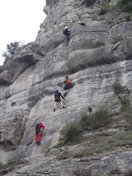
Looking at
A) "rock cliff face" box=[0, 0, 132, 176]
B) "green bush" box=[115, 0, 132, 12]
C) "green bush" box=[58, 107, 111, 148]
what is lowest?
"green bush" box=[58, 107, 111, 148]

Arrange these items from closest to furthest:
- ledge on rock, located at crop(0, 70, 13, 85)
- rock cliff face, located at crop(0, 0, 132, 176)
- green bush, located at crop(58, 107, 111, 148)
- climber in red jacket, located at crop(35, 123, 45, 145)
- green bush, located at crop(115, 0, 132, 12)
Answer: green bush, located at crop(58, 107, 111, 148)
climber in red jacket, located at crop(35, 123, 45, 145)
rock cliff face, located at crop(0, 0, 132, 176)
green bush, located at crop(115, 0, 132, 12)
ledge on rock, located at crop(0, 70, 13, 85)

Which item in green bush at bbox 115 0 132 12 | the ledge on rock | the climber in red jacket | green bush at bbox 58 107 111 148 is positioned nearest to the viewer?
green bush at bbox 58 107 111 148

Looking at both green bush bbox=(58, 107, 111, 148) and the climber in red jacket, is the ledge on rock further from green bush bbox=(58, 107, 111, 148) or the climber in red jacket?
green bush bbox=(58, 107, 111, 148)

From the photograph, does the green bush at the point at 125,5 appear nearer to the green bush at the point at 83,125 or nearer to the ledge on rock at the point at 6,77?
the ledge on rock at the point at 6,77

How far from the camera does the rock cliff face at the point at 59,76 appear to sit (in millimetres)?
21141

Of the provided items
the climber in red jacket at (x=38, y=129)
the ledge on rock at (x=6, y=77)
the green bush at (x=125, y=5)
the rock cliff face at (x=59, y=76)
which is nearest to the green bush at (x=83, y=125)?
the rock cliff face at (x=59, y=76)

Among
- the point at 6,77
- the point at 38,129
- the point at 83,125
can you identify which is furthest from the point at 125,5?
the point at 83,125

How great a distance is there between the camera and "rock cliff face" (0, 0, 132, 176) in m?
21.1

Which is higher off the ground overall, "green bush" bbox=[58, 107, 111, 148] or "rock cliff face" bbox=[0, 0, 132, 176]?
"rock cliff face" bbox=[0, 0, 132, 176]

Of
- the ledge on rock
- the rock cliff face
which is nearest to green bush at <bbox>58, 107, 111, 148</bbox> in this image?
the rock cliff face

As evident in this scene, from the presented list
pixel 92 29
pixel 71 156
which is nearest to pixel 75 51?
pixel 92 29

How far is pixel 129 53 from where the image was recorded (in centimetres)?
2319

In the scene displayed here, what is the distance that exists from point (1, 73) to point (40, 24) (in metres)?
7.50

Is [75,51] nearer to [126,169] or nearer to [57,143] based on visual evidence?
[57,143]
